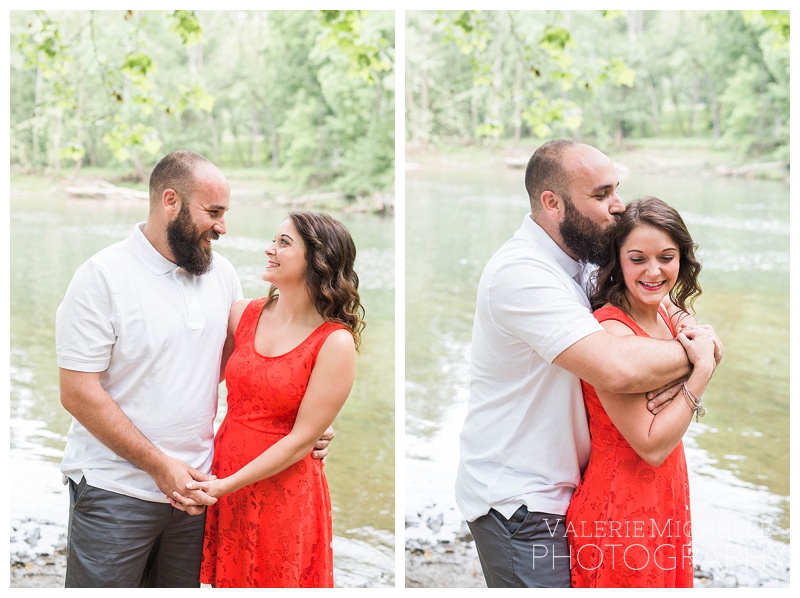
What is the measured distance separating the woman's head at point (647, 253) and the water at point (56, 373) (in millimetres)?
2345

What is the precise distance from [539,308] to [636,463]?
1.23ft

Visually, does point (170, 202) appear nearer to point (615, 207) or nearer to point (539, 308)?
point (539, 308)

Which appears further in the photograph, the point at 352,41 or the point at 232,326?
the point at 352,41

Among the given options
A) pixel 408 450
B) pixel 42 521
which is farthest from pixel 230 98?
pixel 42 521

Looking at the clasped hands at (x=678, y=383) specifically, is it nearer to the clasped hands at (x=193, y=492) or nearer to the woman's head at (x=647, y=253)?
the woman's head at (x=647, y=253)

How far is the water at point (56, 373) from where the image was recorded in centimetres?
405

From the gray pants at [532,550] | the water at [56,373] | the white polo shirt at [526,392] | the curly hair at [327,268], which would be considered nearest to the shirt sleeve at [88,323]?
the curly hair at [327,268]

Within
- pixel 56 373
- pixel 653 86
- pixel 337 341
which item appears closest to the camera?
pixel 337 341

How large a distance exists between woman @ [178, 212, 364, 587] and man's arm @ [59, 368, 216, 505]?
0.23ft

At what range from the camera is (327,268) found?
1934 mm

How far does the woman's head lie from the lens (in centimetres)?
168

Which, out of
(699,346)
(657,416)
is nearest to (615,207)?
(699,346)

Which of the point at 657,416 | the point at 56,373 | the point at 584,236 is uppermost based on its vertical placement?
the point at 584,236
